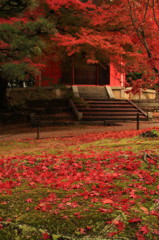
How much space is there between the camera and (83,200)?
14.5 ft

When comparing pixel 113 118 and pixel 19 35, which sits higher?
pixel 19 35

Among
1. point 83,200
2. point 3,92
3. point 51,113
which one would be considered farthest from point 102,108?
point 83,200

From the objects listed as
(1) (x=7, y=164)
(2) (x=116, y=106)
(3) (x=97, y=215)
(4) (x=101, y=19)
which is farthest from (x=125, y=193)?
(2) (x=116, y=106)

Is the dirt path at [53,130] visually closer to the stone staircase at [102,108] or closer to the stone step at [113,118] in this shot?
the stone step at [113,118]

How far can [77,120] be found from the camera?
1947cm

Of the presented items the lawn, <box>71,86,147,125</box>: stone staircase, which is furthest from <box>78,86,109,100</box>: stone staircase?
the lawn

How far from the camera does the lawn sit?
11.5ft

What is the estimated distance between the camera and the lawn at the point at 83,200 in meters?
3.50

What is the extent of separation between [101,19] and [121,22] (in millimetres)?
1313

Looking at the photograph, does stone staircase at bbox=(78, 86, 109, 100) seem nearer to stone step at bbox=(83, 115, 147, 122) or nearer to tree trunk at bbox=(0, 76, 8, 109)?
stone step at bbox=(83, 115, 147, 122)

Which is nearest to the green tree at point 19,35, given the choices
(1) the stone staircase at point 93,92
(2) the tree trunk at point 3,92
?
(2) the tree trunk at point 3,92

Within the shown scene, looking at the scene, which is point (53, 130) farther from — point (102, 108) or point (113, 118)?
point (102, 108)

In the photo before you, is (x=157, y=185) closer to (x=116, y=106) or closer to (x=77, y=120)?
(x=77, y=120)

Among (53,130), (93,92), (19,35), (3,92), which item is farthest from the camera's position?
(93,92)
